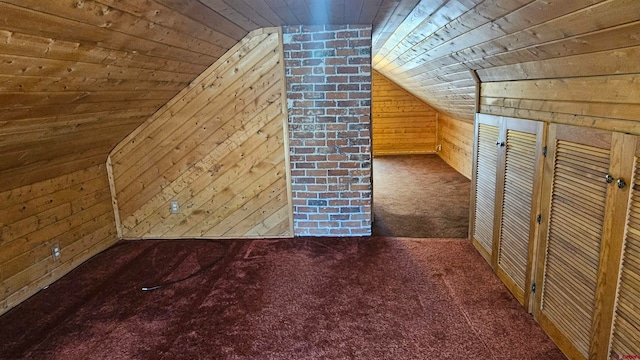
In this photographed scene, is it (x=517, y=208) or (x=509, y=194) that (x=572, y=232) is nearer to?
(x=517, y=208)

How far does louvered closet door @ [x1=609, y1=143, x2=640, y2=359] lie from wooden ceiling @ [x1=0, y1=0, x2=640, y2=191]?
49cm

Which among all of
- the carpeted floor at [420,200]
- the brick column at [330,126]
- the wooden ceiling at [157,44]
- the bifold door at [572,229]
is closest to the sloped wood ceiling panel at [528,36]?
the wooden ceiling at [157,44]

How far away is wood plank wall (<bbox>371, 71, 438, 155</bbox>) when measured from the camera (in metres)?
7.89

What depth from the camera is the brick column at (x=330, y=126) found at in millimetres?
3201

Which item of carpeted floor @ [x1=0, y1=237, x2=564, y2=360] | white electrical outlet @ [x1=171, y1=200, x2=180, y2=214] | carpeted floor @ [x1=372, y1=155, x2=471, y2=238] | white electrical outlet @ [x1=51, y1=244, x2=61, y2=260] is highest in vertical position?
white electrical outlet @ [x1=171, y1=200, x2=180, y2=214]

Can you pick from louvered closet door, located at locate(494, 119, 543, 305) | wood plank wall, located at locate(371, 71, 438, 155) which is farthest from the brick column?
wood plank wall, located at locate(371, 71, 438, 155)

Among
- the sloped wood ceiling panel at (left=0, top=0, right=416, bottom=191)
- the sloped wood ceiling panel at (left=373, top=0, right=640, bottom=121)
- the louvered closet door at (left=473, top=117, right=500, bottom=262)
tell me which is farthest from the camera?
the louvered closet door at (left=473, top=117, right=500, bottom=262)

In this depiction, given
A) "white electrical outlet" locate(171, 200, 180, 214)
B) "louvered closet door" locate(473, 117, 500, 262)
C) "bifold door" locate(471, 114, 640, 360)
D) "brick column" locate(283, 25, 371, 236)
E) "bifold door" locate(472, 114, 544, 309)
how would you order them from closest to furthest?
"bifold door" locate(471, 114, 640, 360) → "bifold door" locate(472, 114, 544, 309) → "louvered closet door" locate(473, 117, 500, 262) → "brick column" locate(283, 25, 371, 236) → "white electrical outlet" locate(171, 200, 180, 214)

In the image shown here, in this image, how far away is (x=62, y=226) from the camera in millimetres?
3008

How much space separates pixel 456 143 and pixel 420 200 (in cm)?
230

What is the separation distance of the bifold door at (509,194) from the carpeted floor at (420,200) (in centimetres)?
72

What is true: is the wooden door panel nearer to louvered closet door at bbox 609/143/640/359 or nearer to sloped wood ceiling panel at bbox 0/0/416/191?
louvered closet door at bbox 609/143/640/359

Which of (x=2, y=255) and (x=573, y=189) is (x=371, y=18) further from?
(x=2, y=255)

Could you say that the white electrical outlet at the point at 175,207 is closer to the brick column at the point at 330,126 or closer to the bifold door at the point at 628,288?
the brick column at the point at 330,126
